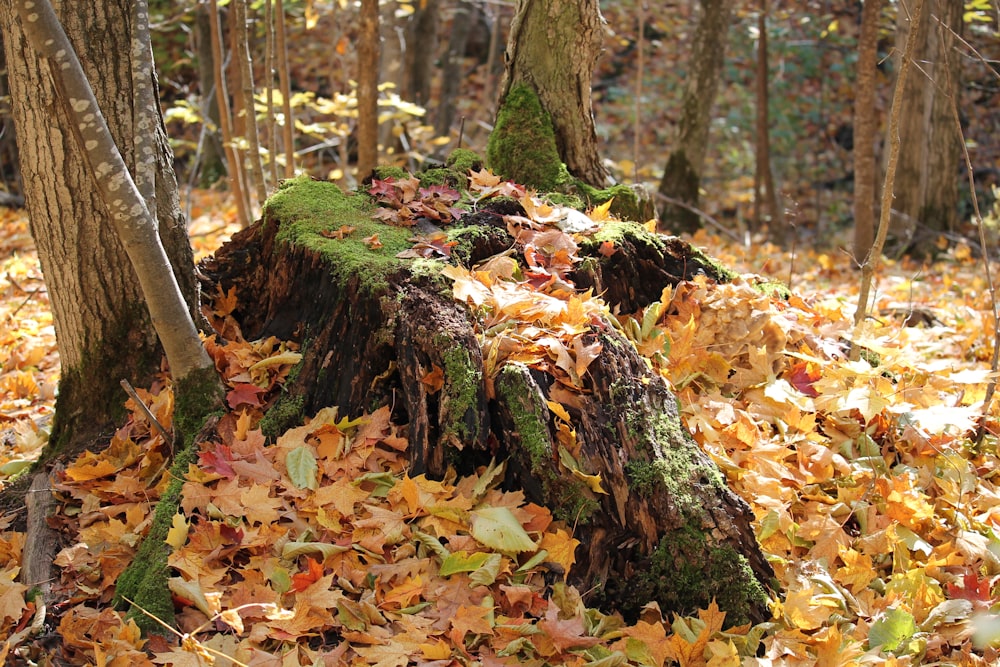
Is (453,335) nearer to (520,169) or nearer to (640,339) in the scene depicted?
(640,339)

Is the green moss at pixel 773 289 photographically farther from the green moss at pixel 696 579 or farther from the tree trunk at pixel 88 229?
the tree trunk at pixel 88 229

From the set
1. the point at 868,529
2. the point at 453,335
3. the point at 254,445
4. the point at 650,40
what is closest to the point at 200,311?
the point at 254,445

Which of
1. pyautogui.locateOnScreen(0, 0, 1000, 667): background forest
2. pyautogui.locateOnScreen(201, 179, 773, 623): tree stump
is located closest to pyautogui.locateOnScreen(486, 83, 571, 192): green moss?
pyautogui.locateOnScreen(0, 0, 1000, 667): background forest

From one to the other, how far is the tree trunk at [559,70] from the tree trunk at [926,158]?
543 centimetres

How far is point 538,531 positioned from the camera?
98.5 inches

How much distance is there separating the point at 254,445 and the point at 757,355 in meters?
2.16

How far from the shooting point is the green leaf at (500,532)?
2.44 metres

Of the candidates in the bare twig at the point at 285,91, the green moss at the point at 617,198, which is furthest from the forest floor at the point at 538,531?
the bare twig at the point at 285,91

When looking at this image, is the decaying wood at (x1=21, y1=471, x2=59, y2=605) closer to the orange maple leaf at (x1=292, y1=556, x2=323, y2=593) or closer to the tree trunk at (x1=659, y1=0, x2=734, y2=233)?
the orange maple leaf at (x1=292, y1=556, x2=323, y2=593)

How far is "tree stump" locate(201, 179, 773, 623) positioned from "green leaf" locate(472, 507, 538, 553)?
124 mm

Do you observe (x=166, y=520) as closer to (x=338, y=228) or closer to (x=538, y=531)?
(x=538, y=531)

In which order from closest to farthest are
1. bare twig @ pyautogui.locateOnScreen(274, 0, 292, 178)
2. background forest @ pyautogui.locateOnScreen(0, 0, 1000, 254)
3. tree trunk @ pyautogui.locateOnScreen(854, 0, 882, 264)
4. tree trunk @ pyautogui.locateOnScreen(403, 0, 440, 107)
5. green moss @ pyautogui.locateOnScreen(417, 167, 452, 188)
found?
green moss @ pyautogui.locateOnScreen(417, 167, 452, 188) → bare twig @ pyautogui.locateOnScreen(274, 0, 292, 178) → tree trunk @ pyautogui.locateOnScreen(854, 0, 882, 264) → tree trunk @ pyautogui.locateOnScreen(403, 0, 440, 107) → background forest @ pyautogui.locateOnScreen(0, 0, 1000, 254)

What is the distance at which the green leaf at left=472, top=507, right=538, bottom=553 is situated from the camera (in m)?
2.44

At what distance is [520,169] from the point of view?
4.52 metres
